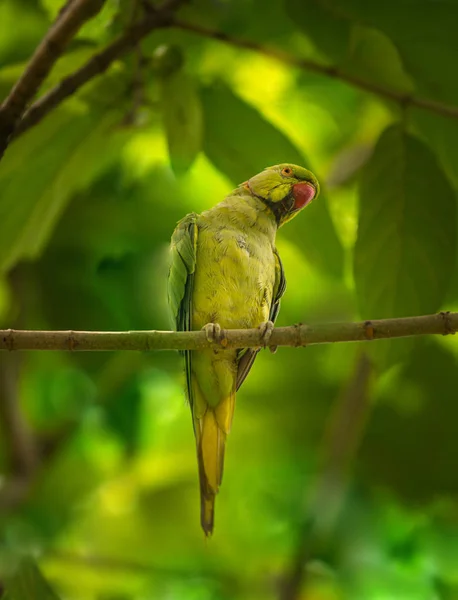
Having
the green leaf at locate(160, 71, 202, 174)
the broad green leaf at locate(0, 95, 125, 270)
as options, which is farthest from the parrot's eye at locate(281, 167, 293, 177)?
the broad green leaf at locate(0, 95, 125, 270)

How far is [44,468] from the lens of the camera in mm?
2990

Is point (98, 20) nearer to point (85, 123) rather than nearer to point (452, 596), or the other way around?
point (85, 123)

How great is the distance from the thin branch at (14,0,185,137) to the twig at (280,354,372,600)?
1.21 m

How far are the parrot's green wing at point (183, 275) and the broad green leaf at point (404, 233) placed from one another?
1.16 ft

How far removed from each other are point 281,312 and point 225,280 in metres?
0.27

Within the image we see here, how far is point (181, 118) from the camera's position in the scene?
1729 millimetres

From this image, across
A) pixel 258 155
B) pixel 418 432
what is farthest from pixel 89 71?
pixel 418 432

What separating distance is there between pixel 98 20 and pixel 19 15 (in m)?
0.65

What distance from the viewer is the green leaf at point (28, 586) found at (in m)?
1.60

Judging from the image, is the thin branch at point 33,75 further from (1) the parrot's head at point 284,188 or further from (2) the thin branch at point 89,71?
(1) the parrot's head at point 284,188

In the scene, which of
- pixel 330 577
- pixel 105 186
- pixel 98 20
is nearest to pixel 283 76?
pixel 105 186

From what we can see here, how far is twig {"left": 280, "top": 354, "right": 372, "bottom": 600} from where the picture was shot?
102 inches

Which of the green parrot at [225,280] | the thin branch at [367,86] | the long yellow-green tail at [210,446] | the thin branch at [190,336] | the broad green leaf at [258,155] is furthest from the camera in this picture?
the thin branch at [367,86]

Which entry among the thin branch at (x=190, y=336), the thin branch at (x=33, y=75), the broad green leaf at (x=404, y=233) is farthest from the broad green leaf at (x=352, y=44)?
the thin branch at (x=190, y=336)
